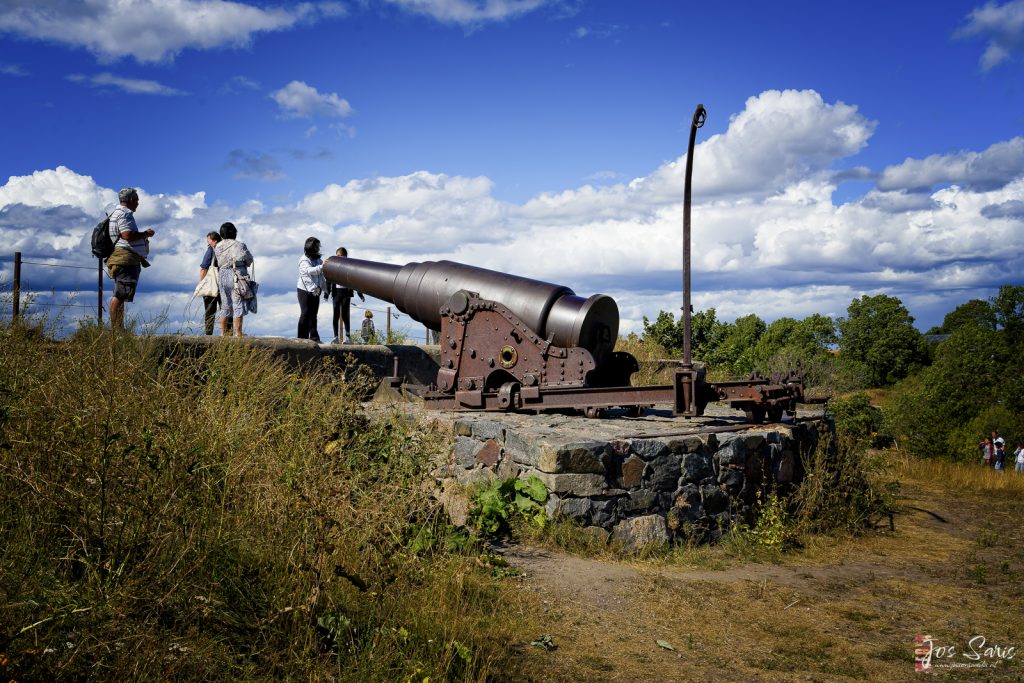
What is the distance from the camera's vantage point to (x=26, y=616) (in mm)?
3025

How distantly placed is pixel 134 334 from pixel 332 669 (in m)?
5.33

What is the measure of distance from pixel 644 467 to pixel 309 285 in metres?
6.45

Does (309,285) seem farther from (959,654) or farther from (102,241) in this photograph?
(959,654)

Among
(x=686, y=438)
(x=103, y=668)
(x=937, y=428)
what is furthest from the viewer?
(x=937, y=428)

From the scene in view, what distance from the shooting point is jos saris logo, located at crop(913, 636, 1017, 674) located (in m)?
4.61

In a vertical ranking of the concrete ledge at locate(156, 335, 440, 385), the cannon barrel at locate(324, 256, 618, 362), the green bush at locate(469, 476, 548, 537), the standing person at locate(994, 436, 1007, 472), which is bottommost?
the standing person at locate(994, 436, 1007, 472)

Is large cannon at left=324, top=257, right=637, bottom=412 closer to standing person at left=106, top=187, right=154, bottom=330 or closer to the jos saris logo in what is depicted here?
standing person at left=106, top=187, right=154, bottom=330

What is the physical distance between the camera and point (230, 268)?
33.3 ft

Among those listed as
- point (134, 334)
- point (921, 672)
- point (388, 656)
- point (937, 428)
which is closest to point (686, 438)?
point (921, 672)

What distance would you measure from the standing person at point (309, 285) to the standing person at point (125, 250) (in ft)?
9.54

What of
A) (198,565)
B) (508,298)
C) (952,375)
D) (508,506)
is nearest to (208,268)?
(508,298)

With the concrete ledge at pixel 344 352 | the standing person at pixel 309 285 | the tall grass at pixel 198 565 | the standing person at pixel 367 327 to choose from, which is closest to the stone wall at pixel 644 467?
the tall grass at pixel 198 565

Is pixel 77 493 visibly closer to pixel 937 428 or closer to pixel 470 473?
pixel 470 473

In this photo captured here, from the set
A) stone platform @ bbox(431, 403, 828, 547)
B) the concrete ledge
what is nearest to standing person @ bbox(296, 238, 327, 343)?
the concrete ledge
